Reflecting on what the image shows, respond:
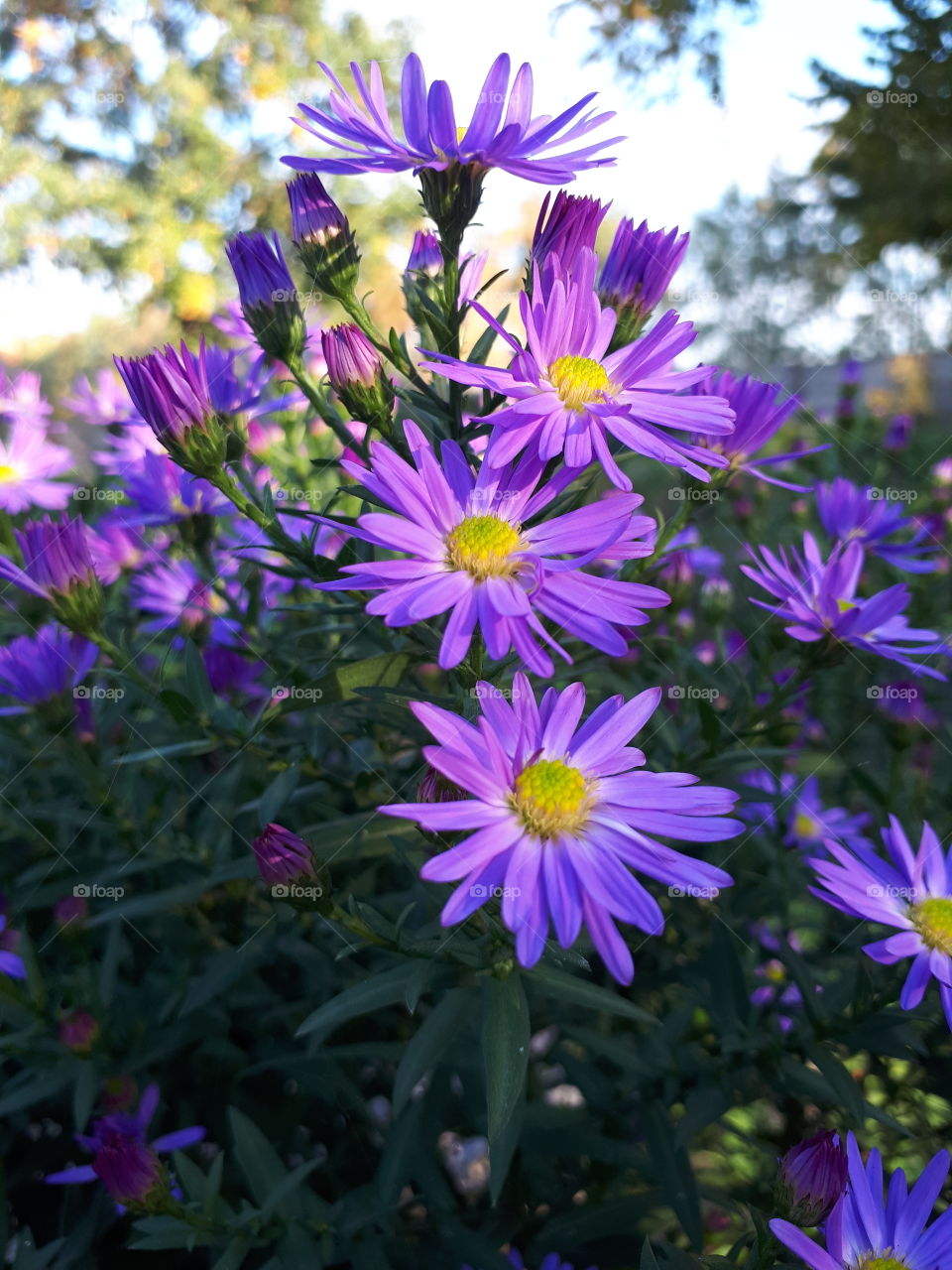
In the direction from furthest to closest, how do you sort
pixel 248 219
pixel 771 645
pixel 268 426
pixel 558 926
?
1. pixel 248 219
2. pixel 268 426
3. pixel 771 645
4. pixel 558 926

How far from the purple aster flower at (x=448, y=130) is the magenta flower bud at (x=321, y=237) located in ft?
0.30

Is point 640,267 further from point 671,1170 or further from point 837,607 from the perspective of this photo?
point 671,1170

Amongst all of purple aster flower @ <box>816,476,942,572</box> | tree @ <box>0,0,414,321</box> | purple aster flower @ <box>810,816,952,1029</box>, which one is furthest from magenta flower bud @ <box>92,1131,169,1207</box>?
tree @ <box>0,0,414,321</box>

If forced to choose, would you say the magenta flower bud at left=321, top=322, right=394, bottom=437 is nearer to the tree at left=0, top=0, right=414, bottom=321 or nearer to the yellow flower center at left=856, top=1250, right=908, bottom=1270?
the yellow flower center at left=856, top=1250, right=908, bottom=1270

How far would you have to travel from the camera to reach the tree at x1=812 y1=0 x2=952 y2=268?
244 cm

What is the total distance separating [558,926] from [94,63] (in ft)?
43.2

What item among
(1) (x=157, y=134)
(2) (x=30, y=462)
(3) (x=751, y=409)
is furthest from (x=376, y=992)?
(1) (x=157, y=134)

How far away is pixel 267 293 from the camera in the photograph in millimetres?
1017

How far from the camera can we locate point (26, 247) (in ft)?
33.4

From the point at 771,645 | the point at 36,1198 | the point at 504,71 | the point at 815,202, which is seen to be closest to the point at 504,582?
the point at 504,71

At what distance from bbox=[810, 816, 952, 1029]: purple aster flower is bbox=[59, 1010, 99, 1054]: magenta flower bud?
92cm

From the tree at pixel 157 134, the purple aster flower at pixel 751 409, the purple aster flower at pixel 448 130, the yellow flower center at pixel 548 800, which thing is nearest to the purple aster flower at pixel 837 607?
the purple aster flower at pixel 751 409

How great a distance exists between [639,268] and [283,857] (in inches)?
28.2

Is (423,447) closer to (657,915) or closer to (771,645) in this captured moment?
(657,915)
